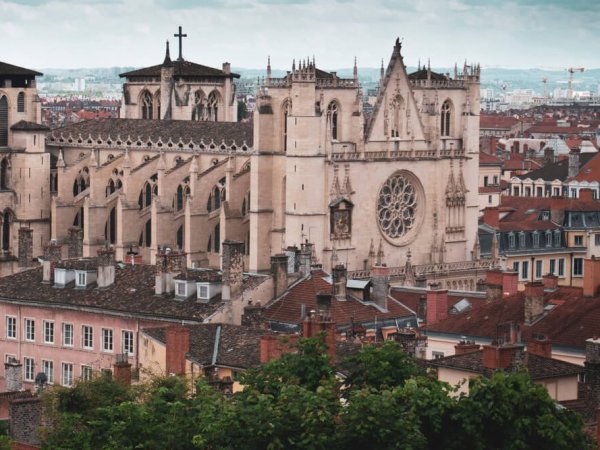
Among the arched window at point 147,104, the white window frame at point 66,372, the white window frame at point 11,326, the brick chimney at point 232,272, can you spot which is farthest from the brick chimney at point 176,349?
the arched window at point 147,104

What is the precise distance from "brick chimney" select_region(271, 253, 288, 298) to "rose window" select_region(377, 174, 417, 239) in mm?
38715

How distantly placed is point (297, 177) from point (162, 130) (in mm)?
15441

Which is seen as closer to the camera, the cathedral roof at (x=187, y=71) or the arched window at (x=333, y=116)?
the arched window at (x=333, y=116)

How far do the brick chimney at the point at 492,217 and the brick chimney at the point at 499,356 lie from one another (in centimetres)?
7173

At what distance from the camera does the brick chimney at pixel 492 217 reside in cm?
13050

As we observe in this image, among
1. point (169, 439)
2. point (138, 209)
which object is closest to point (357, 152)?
point (138, 209)

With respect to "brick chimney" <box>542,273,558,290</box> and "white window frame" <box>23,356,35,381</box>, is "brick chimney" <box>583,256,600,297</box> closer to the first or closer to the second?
"brick chimney" <box>542,273,558,290</box>

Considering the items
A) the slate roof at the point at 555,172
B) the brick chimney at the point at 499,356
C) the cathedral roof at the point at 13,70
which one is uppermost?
the cathedral roof at the point at 13,70

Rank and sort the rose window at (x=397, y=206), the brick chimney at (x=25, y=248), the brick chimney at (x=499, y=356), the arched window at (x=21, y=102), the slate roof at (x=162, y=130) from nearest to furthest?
the brick chimney at (x=499, y=356)
the brick chimney at (x=25, y=248)
the rose window at (x=397, y=206)
the slate roof at (x=162, y=130)
the arched window at (x=21, y=102)

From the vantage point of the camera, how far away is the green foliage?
4766cm

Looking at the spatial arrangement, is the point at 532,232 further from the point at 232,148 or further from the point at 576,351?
Result: the point at 576,351

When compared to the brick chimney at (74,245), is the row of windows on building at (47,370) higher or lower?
lower

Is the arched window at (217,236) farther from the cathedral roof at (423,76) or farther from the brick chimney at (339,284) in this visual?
the brick chimney at (339,284)

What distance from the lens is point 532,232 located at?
5005 inches
